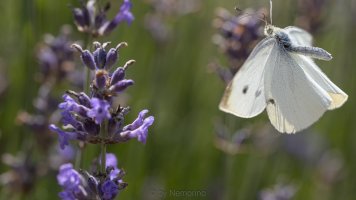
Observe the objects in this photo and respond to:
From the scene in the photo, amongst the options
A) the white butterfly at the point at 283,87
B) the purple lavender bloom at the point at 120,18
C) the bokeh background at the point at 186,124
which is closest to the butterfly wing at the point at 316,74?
the white butterfly at the point at 283,87

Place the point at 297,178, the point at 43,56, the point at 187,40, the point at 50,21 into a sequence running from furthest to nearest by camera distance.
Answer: the point at 187,40, the point at 297,178, the point at 50,21, the point at 43,56

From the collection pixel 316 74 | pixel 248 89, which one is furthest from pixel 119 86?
pixel 316 74

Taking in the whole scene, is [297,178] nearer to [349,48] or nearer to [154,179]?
[349,48]


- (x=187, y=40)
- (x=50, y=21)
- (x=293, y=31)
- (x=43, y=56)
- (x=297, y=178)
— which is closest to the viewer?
(x=293, y=31)

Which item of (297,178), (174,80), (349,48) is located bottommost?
(297,178)

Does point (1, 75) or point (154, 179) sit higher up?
point (1, 75)

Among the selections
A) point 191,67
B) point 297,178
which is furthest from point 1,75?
point 297,178

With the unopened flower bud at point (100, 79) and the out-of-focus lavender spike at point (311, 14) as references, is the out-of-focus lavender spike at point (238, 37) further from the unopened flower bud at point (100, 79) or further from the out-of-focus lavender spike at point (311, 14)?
the unopened flower bud at point (100, 79)
